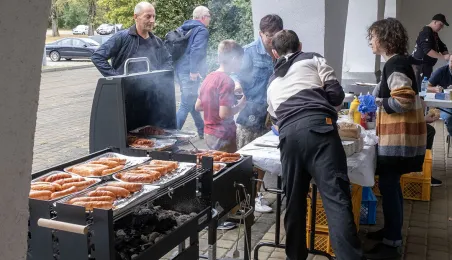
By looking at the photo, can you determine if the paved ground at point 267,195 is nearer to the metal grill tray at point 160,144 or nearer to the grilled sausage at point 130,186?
the metal grill tray at point 160,144

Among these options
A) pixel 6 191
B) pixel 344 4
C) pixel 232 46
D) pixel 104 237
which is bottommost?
pixel 104 237

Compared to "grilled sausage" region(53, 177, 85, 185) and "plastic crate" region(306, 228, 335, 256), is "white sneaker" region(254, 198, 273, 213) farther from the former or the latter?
"grilled sausage" region(53, 177, 85, 185)

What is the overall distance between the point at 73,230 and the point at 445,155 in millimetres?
6570

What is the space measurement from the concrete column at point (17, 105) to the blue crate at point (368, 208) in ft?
12.9

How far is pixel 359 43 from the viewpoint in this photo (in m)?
8.66

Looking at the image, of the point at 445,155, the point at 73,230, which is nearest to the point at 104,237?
the point at 73,230

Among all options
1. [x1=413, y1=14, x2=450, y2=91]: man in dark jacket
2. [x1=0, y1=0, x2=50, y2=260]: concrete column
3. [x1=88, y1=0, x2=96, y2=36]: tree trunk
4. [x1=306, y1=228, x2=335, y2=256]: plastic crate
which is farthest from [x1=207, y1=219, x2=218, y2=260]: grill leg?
[x1=88, y1=0, x2=96, y2=36]: tree trunk

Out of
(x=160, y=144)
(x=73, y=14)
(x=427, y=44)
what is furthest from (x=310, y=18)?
(x=73, y=14)

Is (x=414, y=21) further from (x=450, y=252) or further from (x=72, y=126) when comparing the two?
(x=450, y=252)

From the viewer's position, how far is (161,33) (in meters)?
10.3

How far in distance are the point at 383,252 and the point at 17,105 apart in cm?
356

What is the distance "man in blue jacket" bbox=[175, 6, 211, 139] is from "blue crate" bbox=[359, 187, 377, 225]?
9.04 ft

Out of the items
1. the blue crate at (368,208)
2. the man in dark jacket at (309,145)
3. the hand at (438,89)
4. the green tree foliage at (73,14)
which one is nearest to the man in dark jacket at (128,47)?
the man in dark jacket at (309,145)

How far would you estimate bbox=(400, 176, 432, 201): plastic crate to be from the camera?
5324 millimetres
